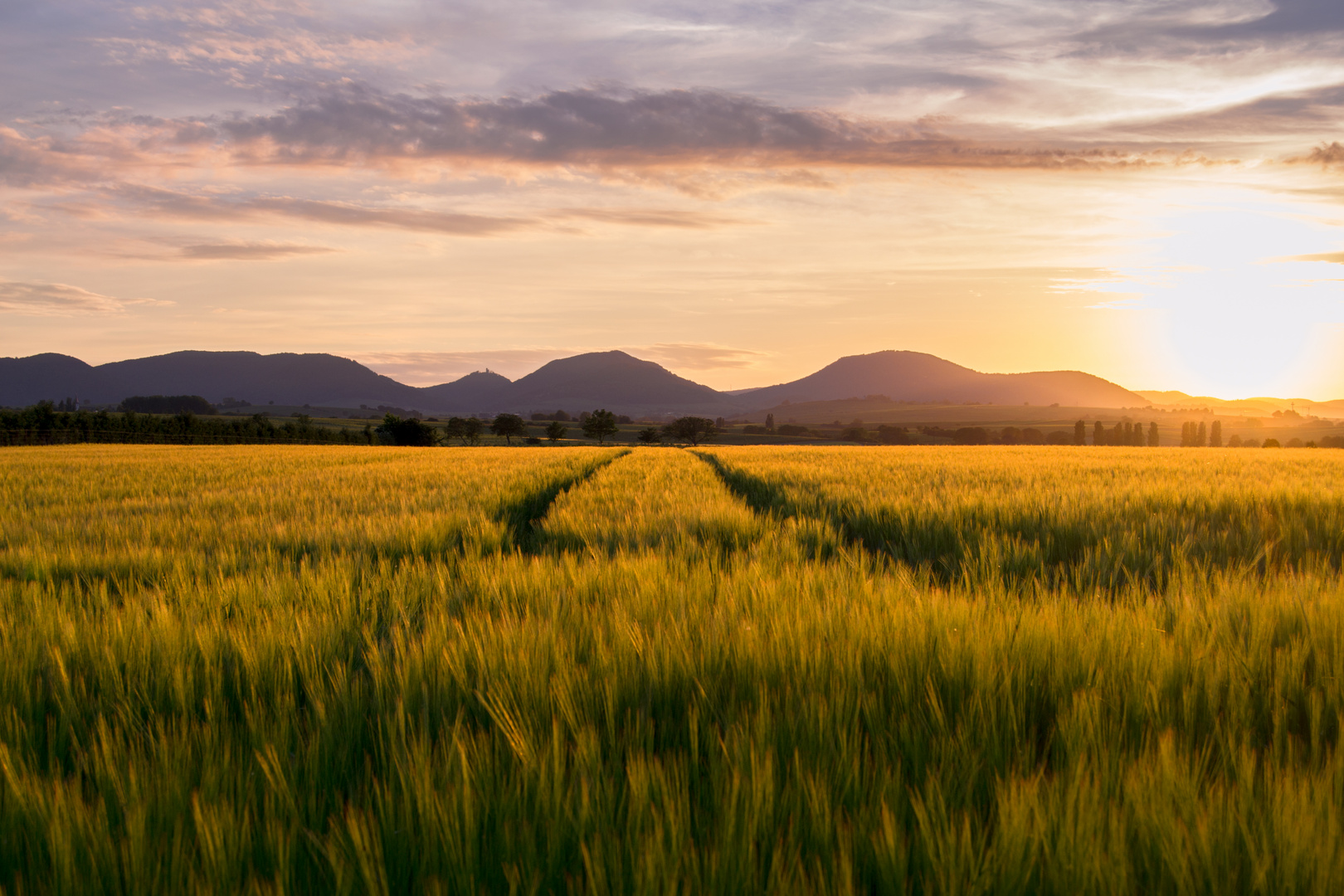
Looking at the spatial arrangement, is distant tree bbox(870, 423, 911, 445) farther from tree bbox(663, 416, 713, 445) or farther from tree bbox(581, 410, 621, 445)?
tree bbox(581, 410, 621, 445)

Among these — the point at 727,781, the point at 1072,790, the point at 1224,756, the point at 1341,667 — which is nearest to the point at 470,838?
the point at 727,781

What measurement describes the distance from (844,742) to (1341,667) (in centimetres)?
169

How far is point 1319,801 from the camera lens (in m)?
1.16

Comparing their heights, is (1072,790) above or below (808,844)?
above

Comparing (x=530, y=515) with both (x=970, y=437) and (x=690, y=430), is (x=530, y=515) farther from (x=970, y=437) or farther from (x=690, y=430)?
(x=970, y=437)

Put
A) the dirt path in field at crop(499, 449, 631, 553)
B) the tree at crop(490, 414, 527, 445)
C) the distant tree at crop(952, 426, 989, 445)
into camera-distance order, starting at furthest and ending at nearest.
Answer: the tree at crop(490, 414, 527, 445)
the distant tree at crop(952, 426, 989, 445)
the dirt path in field at crop(499, 449, 631, 553)

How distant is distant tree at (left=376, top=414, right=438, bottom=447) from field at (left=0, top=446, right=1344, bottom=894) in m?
102

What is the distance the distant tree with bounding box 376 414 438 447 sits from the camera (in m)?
98.6

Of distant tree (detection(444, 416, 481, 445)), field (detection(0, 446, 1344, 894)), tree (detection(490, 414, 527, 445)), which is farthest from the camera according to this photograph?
distant tree (detection(444, 416, 481, 445))

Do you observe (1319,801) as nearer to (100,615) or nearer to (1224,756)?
(1224,756)

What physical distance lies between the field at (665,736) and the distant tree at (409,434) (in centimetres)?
10181

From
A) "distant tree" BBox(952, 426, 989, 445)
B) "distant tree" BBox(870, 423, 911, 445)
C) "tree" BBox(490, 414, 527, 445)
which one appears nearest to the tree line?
"tree" BBox(490, 414, 527, 445)

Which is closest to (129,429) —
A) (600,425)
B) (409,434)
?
(409,434)

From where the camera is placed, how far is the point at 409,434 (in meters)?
99.0
